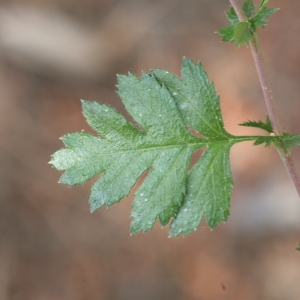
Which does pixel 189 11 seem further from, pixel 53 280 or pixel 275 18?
pixel 53 280

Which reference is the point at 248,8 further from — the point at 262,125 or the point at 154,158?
the point at 154,158

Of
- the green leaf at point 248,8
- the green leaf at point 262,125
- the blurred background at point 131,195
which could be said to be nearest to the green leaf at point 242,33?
the green leaf at point 248,8

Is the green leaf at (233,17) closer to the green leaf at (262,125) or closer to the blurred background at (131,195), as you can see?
the green leaf at (262,125)

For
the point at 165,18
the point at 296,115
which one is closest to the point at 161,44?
the point at 165,18

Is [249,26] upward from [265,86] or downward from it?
upward

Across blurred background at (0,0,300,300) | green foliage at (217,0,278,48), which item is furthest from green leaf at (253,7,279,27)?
blurred background at (0,0,300,300)

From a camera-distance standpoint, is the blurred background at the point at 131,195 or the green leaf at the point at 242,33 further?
the blurred background at the point at 131,195

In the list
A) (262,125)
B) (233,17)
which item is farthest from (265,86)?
(233,17)

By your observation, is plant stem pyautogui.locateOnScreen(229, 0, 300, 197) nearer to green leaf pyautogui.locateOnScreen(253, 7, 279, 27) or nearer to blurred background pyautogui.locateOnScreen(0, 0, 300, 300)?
green leaf pyautogui.locateOnScreen(253, 7, 279, 27)
